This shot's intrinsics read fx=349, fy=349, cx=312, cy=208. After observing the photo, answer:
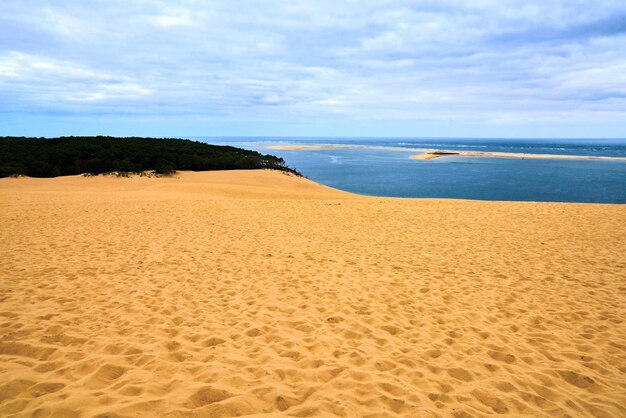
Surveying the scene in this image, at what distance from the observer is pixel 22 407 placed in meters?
3.07

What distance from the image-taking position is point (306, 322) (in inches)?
203

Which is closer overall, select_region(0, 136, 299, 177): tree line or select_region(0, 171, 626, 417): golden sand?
select_region(0, 171, 626, 417): golden sand

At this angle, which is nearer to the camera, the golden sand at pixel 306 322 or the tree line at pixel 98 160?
the golden sand at pixel 306 322

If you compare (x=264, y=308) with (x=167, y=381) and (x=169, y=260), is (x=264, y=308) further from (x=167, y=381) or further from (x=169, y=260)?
(x=169, y=260)

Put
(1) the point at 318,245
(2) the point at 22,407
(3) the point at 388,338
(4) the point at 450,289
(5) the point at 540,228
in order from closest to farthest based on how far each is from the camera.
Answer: (2) the point at 22,407, (3) the point at 388,338, (4) the point at 450,289, (1) the point at 318,245, (5) the point at 540,228

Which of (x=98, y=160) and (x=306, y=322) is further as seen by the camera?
(x=98, y=160)

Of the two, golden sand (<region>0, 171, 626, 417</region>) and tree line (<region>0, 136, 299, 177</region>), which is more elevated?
tree line (<region>0, 136, 299, 177</region>)

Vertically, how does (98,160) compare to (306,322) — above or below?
above

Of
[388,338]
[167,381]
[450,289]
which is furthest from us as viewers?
[450,289]

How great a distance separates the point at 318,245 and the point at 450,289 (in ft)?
13.6

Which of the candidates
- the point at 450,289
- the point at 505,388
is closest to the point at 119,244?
the point at 450,289

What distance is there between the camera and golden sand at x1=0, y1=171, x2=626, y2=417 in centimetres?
346

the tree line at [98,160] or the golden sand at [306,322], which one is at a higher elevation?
the tree line at [98,160]

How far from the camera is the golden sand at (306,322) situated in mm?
3457
